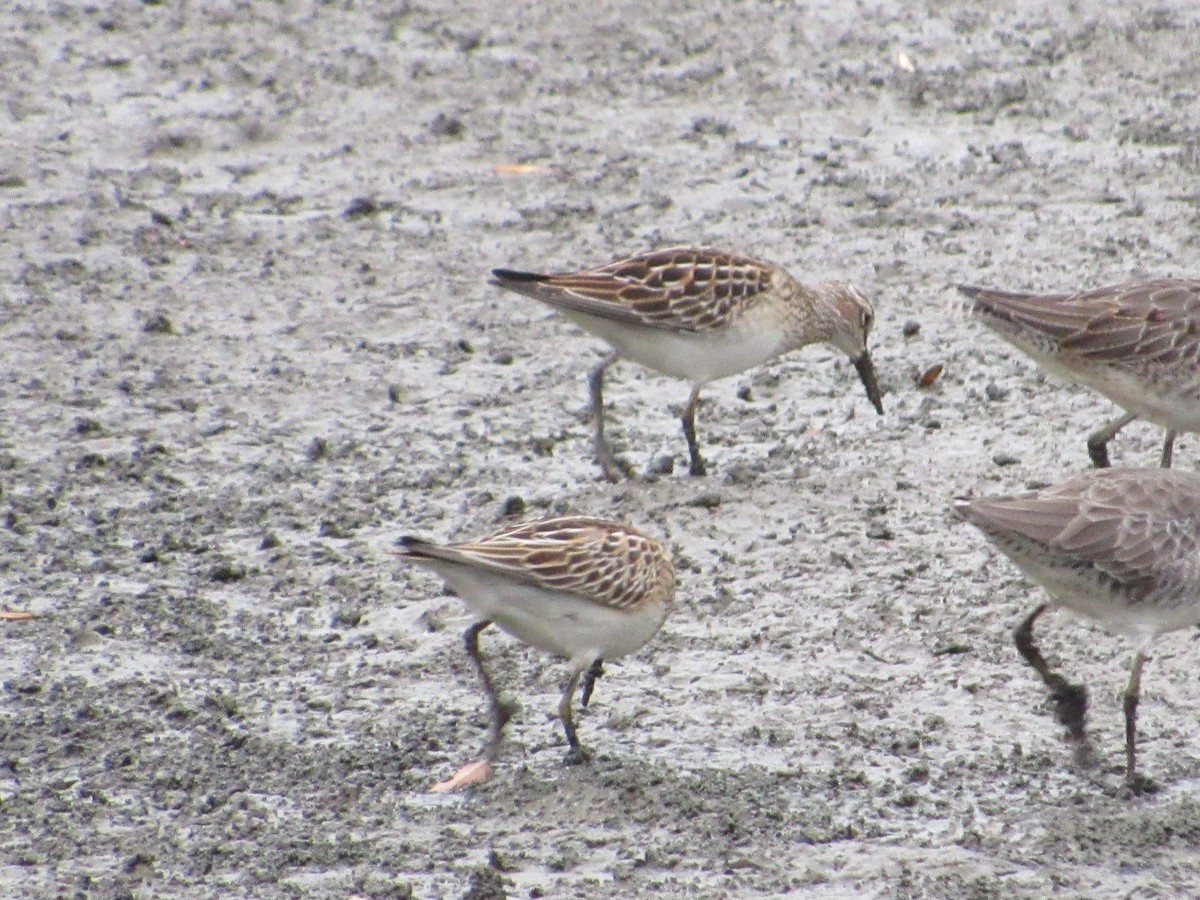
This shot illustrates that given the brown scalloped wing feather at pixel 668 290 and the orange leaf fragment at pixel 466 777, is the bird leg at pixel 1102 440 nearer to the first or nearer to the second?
the brown scalloped wing feather at pixel 668 290

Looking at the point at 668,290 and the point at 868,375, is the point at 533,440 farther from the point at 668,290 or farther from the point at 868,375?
the point at 868,375

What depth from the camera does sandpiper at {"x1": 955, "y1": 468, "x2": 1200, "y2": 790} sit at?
6.68 meters

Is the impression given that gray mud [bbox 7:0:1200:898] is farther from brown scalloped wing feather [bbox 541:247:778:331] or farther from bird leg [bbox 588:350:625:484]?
brown scalloped wing feather [bbox 541:247:778:331]

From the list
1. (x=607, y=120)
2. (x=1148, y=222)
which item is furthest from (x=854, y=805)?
(x=607, y=120)

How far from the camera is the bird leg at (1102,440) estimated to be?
8703 millimetres

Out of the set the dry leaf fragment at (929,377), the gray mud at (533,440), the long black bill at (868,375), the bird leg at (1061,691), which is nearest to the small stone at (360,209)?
the gray mud at (533,440)

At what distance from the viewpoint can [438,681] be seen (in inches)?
291

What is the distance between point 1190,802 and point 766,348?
3.48 metres

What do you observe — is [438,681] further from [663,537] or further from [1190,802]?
[1190,802]

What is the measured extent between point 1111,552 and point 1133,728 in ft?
1.90

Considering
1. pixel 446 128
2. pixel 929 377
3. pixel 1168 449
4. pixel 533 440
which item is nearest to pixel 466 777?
pixel 533 440

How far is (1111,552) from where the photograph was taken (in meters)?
6.68

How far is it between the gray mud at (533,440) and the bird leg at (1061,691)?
0.07m

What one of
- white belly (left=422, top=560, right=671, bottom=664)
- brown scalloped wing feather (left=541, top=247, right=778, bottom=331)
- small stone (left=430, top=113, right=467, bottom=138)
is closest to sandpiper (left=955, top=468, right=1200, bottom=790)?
white belly (left=422, top=560, right=671, bottom=664)
